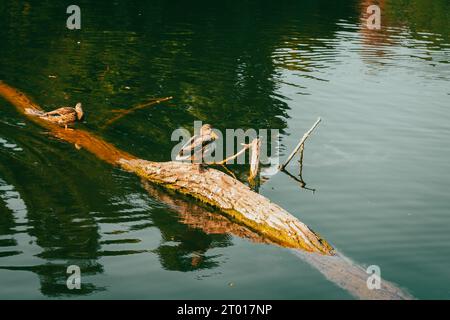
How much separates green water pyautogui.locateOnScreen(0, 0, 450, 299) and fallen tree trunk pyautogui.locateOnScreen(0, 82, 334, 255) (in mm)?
500

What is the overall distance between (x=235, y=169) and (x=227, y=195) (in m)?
4.17

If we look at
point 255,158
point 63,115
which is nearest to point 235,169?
point 255,158

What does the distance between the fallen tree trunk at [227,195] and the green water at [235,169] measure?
1.64ft

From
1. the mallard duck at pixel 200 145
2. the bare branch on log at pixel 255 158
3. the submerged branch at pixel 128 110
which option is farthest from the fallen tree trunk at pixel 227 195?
the submerged branch at pixel 128 110

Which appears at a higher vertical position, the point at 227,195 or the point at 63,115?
the point at 63,115

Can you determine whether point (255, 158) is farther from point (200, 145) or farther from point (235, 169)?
point (200, 145)

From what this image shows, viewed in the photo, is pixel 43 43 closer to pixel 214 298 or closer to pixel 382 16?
pixel 214 298

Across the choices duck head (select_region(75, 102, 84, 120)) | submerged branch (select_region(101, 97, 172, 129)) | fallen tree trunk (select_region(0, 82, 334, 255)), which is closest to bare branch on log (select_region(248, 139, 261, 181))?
fallen tree trunk (select_region(0, 82, 334, 255))

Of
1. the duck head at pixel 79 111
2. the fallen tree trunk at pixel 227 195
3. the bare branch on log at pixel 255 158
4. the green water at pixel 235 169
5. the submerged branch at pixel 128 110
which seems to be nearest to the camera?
the green water at pixel 235 169

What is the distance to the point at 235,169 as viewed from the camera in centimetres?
2161

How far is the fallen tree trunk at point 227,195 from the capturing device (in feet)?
51.3

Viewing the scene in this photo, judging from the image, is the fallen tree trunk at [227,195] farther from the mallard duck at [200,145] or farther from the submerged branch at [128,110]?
the submerged branch at [128,110]

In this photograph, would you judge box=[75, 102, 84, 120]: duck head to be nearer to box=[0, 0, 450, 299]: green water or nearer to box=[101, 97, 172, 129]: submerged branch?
box=[0, 0, 450, 299]: green water
